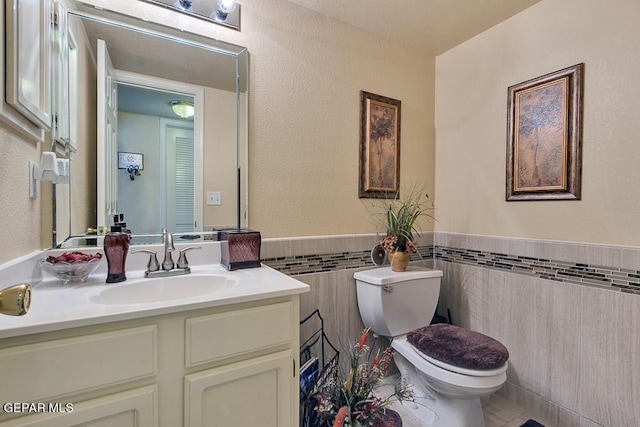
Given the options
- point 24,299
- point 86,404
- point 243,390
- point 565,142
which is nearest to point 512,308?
point 565,142

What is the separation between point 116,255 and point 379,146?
1477 millimetres

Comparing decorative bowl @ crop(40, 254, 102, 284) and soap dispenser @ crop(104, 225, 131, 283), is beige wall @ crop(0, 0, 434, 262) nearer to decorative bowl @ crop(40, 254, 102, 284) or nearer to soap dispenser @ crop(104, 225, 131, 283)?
soap dispenser @ crop(104, 225, 131, 283)

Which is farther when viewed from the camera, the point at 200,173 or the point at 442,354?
the point at 200,173

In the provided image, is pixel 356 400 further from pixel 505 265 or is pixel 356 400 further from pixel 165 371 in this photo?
pixel 505 265

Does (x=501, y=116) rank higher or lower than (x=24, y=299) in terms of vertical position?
higher

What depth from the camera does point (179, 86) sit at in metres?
1.46

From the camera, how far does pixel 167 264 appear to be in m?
1.29

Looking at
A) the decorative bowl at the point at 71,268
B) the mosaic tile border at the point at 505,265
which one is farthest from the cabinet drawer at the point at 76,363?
the mosaic tile border at the point at 505,265

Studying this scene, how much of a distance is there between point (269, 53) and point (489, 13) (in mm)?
1224

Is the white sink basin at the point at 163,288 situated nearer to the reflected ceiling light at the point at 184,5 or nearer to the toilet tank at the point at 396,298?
the toilet tank at the point at 396,298

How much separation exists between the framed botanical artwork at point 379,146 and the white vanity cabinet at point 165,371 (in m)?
1.06

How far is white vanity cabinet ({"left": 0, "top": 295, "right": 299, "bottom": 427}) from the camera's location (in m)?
0.72

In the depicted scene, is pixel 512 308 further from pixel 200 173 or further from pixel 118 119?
pixel 118 119

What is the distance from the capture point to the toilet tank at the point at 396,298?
1668 mm
